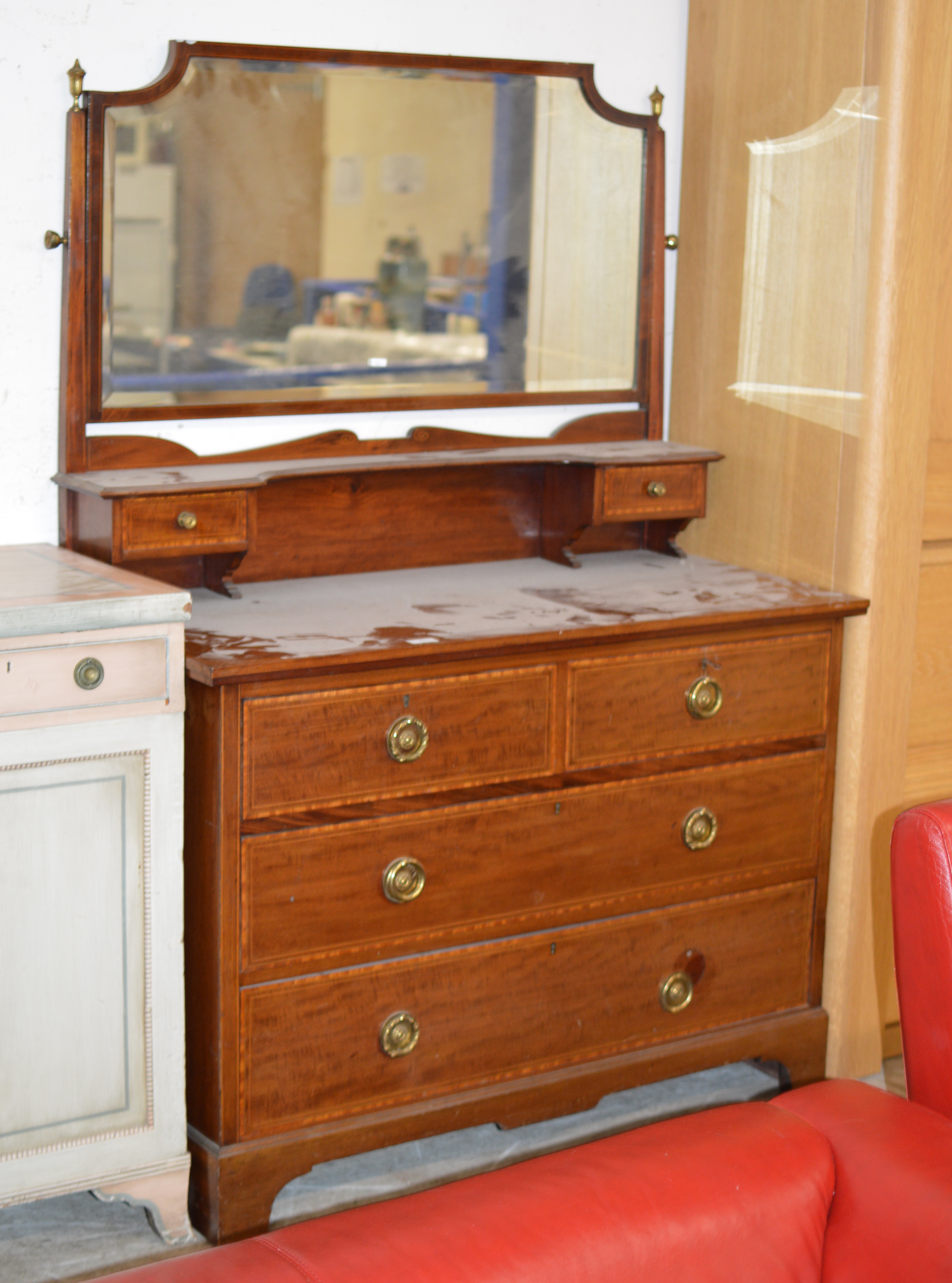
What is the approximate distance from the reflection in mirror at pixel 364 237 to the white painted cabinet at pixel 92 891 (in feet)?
1.71

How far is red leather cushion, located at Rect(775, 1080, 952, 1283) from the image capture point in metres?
1.20

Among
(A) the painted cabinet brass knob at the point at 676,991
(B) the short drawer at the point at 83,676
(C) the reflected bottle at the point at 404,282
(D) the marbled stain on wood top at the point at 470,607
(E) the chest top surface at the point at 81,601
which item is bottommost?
(A) the painted cabinet brass knob at the point at 676,991

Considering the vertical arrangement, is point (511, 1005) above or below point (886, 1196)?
below

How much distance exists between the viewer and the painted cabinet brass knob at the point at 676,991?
2477 mm

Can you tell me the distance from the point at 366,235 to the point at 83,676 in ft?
3.24

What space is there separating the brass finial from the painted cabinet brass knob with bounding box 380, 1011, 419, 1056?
4.89 feet

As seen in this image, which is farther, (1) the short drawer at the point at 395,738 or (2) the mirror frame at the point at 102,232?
(2) the mirror frame at the point at 102,232

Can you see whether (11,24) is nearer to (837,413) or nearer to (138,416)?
(138,416)

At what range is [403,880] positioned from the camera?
7.16 feet

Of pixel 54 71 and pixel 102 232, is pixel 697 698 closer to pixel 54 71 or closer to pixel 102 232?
pixel 102 232

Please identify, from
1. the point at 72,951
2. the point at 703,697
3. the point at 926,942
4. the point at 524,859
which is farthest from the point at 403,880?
the point at 926,942

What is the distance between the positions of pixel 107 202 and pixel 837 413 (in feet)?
A: 4.18

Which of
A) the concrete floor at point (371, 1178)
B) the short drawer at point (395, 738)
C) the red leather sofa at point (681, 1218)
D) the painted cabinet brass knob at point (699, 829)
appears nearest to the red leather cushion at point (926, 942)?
the red leather sofa at point (681, 1218)

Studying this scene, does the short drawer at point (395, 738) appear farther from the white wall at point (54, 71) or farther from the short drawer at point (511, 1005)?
the white wall at point (54, 71)
